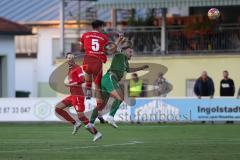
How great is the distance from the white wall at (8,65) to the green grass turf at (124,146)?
2398 cm

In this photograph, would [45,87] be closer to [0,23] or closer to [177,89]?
[0,23]

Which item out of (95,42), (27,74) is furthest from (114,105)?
(27,74)

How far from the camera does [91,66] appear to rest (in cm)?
2245

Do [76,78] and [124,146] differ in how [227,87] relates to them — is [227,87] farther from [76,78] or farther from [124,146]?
[124,146]

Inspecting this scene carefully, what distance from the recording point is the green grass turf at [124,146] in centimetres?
1603

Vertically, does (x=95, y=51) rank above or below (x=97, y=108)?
above

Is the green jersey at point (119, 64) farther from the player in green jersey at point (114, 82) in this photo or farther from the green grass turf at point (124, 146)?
the green grass turf at point (124, 146)

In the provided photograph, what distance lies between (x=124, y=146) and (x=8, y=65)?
29.9 m

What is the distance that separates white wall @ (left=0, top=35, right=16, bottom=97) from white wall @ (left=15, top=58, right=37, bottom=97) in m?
10.2

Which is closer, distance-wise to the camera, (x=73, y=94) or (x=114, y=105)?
(x=114, y=105)

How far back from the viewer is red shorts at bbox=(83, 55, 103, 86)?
73.2 feet

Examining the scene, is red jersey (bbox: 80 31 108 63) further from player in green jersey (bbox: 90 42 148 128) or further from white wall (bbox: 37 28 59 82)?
white wall (bbox: 37 28 59 82)

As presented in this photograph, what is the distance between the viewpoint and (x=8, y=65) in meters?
47.7

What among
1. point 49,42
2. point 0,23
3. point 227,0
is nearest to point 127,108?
point 227,0
